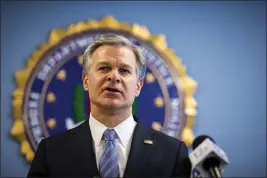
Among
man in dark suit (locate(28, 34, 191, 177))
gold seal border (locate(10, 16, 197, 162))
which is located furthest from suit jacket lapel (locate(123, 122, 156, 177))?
gold seal border (locate(10, 16, 197, 162))

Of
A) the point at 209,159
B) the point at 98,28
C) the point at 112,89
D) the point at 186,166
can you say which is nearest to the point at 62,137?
the point at 112,89

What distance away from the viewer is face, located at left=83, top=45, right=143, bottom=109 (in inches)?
44.8

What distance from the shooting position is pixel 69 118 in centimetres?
199

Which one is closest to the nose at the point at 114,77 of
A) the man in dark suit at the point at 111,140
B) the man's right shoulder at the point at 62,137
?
the man in dark suit at the point at 111,140

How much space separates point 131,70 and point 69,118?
3.00 feet

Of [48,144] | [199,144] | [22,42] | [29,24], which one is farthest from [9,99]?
[199,144]

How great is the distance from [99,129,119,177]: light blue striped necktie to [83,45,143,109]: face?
13 centimetres

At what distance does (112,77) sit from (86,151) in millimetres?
272

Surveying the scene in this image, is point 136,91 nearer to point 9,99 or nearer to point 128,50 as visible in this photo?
point 128,50

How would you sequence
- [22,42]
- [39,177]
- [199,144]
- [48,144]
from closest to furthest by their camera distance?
[199,144] < [39,177] < [48,144] < [22,42]

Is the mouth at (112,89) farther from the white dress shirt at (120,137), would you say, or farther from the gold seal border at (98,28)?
the gold seal border at (98,28)

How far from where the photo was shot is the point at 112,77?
1.14 metres

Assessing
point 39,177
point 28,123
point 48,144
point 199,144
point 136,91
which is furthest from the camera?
point 28,123

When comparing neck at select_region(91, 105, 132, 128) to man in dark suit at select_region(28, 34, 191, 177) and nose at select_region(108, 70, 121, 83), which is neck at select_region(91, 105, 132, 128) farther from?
nose at select_region(108, 70, 121, 83)
